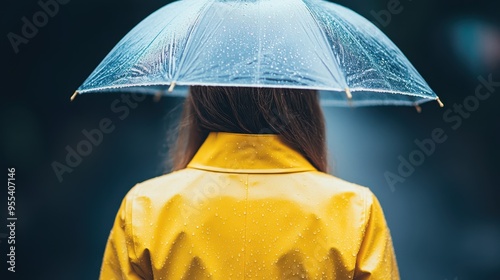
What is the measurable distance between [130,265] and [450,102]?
4.17 meters

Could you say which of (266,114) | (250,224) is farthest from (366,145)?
(250,224)

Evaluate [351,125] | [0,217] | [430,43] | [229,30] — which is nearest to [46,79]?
[0,217]

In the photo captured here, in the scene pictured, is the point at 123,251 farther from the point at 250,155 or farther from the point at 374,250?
the point at 374,250

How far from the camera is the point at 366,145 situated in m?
6.00

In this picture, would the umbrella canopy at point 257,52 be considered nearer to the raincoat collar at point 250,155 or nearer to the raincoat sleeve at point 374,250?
the raincoat collar at point 250,155

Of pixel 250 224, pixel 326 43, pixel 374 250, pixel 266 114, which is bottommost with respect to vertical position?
pixel 374 250

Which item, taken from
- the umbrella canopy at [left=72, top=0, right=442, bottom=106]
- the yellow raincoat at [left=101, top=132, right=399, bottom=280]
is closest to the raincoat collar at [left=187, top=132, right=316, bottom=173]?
the yellow raincoat at [left=101, top=132, right=399, bottom=280]

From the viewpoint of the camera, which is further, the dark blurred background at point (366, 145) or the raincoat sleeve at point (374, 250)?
the dark blurred background at point (366, 145)

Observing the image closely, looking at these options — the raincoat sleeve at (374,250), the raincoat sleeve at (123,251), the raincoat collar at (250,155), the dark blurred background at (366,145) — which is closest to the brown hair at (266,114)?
the raincoat collar at (250,155)

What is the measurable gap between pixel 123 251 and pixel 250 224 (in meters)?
0.39

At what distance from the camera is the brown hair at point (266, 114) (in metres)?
2.43

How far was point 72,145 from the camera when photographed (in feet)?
19.3

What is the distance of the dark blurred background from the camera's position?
573cm

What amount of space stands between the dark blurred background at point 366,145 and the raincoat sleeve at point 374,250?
3303 mm
